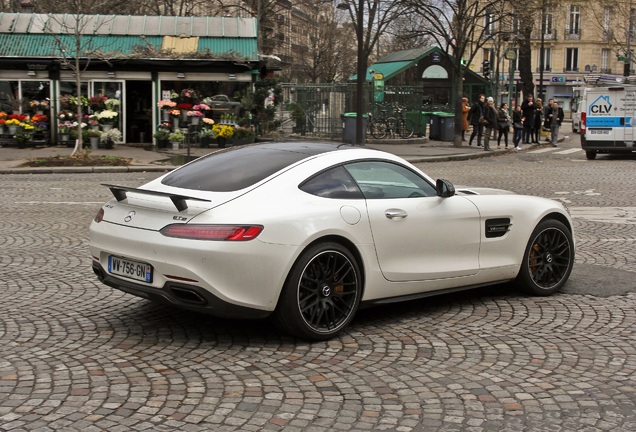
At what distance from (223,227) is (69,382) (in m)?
1.34

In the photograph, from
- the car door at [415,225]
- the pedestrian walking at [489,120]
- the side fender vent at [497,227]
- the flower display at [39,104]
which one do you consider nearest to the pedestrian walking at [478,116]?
the pedestrian walking at [489,120]

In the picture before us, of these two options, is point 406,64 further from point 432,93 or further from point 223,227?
point 223,227

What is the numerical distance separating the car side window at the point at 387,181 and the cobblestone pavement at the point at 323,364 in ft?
3.21

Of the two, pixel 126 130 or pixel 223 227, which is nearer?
pixel 223 227

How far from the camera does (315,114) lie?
3256 cm

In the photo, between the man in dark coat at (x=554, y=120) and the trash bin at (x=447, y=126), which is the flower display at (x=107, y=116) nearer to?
the trash bin at (x=447, y=126)

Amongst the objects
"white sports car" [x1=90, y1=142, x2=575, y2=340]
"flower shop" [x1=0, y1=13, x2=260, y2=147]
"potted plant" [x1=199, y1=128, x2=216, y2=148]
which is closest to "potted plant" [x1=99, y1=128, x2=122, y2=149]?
"flower shop" [x1=0, y1=13, x2=260, y2=147]

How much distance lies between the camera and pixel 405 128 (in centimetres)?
3222

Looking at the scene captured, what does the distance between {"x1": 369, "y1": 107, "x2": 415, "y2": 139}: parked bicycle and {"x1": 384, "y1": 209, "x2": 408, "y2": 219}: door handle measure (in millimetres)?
25310

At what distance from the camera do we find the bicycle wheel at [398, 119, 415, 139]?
32094 mm

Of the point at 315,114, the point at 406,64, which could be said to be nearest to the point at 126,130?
the point at 315,114

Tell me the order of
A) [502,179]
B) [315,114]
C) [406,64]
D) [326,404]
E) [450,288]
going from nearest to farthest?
[326,404] → [450,288] → [502,179] → [315,114] → [406,64]

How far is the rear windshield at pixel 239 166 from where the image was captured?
5.97 meters

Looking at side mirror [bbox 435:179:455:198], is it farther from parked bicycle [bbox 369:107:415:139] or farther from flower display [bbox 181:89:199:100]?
parked bicycle [bbox 369:107:415:139]
